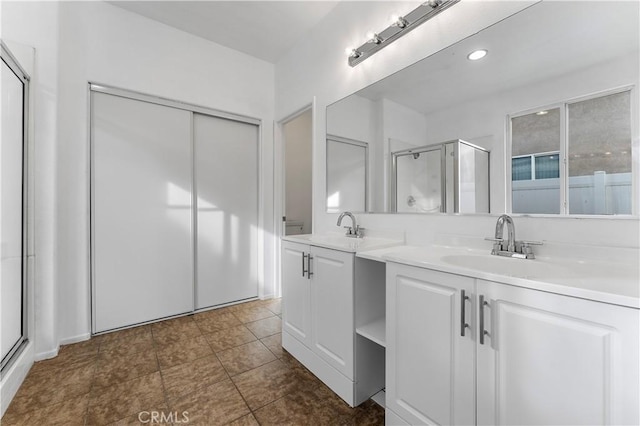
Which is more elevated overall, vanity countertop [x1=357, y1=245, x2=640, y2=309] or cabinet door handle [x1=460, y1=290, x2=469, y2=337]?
vanity countertop [x1=357, y1=245, x2=640, y2=309]

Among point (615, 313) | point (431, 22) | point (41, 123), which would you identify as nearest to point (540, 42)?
point (431, 22)

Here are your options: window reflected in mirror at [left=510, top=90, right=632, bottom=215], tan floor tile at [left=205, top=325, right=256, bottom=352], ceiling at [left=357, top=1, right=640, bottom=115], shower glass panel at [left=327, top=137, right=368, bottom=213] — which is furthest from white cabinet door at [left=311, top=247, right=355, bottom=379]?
ceiling at [left=357, top=1, right=640, bottom=115]

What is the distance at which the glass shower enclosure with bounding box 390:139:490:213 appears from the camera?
1434 mm

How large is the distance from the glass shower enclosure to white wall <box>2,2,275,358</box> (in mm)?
2129

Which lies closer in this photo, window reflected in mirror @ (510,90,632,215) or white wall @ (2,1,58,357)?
window reflected in mirror @ (510,90,632,215)

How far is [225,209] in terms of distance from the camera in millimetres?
2959

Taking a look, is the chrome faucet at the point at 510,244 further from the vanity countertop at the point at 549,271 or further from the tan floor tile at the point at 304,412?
the tan floor tile at the point at 304,412

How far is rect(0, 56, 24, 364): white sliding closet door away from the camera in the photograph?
1.56m

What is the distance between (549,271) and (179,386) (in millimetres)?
2029

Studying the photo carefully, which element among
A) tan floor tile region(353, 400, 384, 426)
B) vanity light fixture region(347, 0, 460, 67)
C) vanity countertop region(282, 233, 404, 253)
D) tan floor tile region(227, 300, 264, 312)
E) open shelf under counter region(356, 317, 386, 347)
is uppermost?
vanity light fixture region(347, 0, 460, 67)

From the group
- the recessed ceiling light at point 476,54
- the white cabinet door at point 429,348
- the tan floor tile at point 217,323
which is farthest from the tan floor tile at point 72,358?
the recessed ceiling light at point 476,54

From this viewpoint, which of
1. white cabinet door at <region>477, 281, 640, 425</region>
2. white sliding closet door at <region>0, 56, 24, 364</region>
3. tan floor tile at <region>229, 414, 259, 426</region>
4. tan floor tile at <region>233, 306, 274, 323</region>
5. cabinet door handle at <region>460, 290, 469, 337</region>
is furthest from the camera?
tan floor tile at <region>233, 306, 274, 323</region>

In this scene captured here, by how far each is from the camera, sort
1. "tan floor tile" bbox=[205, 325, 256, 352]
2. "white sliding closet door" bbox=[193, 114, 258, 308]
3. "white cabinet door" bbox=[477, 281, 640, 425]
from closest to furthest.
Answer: "white cabinet door" bbox=[477, 281, 640, 425]
"tan floor tile" bbox=[205, 325, 256, 352]
"white sliding closet door" bbox=[193, 114, 258, 308]

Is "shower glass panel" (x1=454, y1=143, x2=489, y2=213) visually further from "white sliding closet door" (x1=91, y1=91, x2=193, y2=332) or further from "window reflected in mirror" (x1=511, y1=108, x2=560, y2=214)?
"white sliding closet door" (x1=91, y1=91, x2=193, y2=332)
